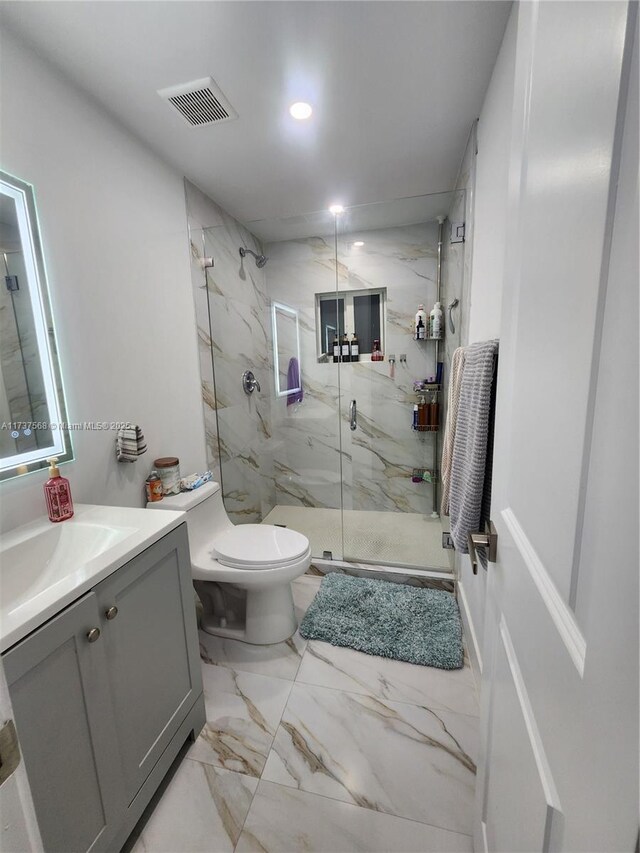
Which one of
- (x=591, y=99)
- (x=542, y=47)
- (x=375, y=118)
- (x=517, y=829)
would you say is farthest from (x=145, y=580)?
(x=375, y=118)

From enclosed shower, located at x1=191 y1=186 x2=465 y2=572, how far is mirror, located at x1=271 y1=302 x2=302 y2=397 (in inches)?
0.5

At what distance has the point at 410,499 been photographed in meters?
2.94

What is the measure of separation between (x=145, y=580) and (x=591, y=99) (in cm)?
135

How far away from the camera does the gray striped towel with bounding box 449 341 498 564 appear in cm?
104

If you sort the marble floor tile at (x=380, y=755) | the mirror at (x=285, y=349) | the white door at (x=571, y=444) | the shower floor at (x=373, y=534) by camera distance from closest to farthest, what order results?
the white door at (x=571, y=444)
the marble floor tile at (x=380, y=755)
the shower floor at (x=373, y=534)
the mirror at (x=285, y=349)

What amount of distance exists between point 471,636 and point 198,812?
1.23m

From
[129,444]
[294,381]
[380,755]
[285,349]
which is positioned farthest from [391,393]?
[380,755]

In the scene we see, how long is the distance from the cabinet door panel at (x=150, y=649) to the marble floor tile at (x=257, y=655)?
38 centimetres

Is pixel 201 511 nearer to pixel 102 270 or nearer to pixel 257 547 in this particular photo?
pixel 257 547

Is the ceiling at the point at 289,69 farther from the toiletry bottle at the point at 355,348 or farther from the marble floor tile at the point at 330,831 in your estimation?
the marble floor tile at the point at 330,831

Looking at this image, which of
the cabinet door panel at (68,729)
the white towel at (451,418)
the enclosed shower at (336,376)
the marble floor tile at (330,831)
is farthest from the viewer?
the enclosed shower at (336,376)

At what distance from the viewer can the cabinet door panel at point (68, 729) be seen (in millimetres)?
722

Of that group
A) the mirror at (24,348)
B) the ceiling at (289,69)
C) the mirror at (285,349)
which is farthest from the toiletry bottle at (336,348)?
the mirror at (24,348)

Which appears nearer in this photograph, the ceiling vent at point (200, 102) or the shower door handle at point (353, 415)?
the ceiling vent at point (200, 102)
